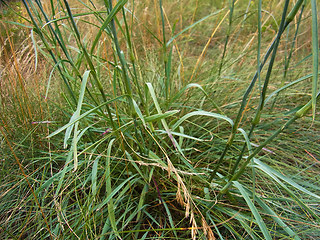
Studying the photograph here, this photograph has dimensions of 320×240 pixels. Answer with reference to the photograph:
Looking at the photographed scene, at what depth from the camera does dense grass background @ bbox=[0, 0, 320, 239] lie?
687 millimetres

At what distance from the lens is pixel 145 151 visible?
2.84ft

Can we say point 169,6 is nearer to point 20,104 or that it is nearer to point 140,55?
point 140,55

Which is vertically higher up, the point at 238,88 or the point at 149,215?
the point at 238,88

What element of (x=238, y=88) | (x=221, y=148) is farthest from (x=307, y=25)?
(x=221, y=148)

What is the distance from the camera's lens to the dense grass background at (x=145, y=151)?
687 mm

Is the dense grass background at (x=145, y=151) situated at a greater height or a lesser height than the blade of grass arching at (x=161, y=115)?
lesser

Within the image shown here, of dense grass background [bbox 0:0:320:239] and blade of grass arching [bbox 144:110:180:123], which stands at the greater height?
blade of grass arching [bbox 144:110:180:123]

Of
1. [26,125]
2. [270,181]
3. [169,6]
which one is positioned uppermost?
[169,6]

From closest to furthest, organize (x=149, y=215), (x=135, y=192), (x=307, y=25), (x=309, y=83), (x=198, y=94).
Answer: (x=149, y=215) < (x=135, y=192) < (x=198, y=94) < (x=309, y=83) < (x=307, y=25)

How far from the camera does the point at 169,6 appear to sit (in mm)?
2502

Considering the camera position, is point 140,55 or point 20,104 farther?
point 140,55

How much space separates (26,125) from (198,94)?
0.87 meters

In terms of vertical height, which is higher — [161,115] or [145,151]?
[161,115]

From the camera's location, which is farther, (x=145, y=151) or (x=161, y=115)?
(x=145, y=151)
